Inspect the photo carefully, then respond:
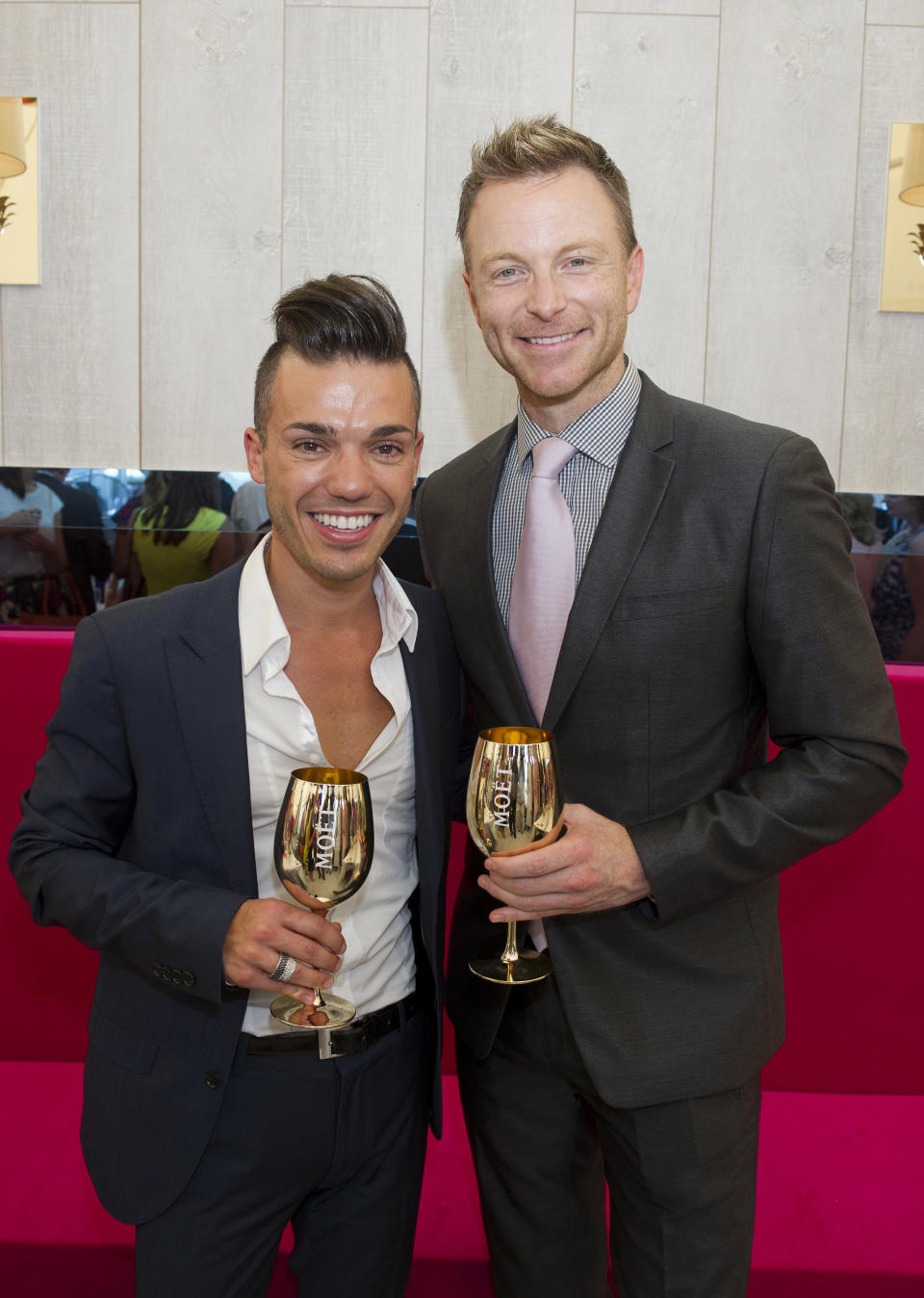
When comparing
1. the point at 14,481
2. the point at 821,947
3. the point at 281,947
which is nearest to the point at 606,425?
the point at 281,947

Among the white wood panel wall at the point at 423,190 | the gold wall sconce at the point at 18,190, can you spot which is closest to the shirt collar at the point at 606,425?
the white wood panel wall at the point at 423,190

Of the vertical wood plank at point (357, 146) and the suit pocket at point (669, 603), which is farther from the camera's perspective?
the vertical wood plank at point (357, 146)

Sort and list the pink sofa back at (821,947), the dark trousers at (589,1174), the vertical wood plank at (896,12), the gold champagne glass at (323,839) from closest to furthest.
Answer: the gold champagne glass at (323,839) < the dark trousers at (589,1174) < the pink sofa back at (821,947) < the vertical wood plank at (896,12)

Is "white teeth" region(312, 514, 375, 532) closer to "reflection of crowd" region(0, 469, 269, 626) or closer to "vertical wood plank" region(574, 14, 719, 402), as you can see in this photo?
"reflection of crowd" region(0, 469, 269, 626)

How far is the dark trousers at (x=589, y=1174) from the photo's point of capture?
1.36m

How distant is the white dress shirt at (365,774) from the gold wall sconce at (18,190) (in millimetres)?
1464

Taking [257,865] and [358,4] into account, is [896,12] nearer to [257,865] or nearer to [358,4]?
[358,4]

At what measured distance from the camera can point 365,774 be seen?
131 centimetres

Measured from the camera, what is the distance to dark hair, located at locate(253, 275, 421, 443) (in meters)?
1.32

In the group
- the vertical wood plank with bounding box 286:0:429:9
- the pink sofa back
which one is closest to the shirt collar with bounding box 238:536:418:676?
the pink sofa back

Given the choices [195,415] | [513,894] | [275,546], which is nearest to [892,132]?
[195,415]

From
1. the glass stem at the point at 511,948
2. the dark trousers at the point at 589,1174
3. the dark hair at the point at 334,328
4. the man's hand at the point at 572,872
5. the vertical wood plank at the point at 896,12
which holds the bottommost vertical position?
the dark trousers at the point at 589,1174

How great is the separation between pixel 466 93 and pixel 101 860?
188 cm

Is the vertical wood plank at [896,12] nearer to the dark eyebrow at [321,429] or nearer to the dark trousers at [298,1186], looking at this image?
the dark eyebrow at [321,429]
